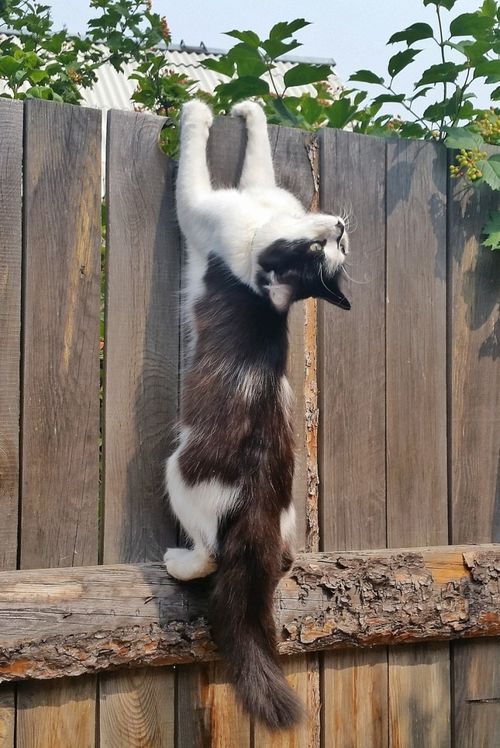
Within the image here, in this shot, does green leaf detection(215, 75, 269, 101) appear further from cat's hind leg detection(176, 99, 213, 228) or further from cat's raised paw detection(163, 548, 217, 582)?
cat's raised paw detection(163, 548, 217, 582)

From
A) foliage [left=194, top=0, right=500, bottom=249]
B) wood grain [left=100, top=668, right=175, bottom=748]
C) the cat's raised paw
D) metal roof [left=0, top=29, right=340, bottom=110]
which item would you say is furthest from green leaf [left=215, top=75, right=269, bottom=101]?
metal roof [left=0, top=29, right=340, bottom=110]

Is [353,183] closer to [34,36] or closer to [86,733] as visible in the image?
[34,36]

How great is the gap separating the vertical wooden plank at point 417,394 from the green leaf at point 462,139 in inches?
2.4

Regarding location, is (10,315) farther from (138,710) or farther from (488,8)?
(488,8)

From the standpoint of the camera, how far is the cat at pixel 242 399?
180cm

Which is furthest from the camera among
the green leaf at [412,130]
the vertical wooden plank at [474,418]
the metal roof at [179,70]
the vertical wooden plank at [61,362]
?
the metal roof at [179,70]

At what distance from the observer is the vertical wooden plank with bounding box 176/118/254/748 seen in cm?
198

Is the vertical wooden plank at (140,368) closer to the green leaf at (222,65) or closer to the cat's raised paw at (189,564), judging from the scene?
the cat's raised paw at (189,564)

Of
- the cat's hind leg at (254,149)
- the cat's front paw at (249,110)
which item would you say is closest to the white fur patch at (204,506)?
the cat's hind leg at (254,149)

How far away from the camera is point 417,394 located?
2285 millimetres

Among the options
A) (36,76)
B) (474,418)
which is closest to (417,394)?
(474,418)

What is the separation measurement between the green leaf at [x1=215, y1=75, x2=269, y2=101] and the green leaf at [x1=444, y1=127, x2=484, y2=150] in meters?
0.52

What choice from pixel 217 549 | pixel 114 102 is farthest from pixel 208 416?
pixel 114 102

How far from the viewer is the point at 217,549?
183cm
